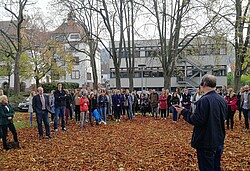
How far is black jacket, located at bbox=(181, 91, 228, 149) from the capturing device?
3.99 m

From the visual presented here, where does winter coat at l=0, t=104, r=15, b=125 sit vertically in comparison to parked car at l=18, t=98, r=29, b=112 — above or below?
above

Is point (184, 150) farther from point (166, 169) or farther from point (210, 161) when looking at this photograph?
point (210, 161)

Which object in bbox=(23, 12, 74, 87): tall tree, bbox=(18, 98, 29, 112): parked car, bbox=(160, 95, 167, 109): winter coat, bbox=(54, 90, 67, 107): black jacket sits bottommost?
bbox=(18, 98, 29, 112): parked car

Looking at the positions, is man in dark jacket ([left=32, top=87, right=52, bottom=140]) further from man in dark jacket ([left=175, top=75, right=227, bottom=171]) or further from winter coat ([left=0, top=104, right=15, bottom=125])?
man in dark jacket ([left=175, top=75, right=227, bottom=171])

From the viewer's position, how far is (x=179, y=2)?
779 inches

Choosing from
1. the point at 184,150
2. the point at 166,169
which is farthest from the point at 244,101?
the point at 166,169

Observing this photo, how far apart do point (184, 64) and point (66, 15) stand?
2564 cm

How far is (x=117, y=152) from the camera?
7852 mm

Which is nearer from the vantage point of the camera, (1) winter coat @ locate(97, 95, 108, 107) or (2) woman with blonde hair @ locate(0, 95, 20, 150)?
(2) woman with blonde hair @ locate(0, 95, 20, 150)

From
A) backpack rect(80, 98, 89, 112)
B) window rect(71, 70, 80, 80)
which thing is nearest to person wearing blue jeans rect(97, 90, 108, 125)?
backpack rect(80, 98, 89, 112)

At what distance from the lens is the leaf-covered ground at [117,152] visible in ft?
21.4

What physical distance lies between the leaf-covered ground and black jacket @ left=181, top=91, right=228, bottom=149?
2.32m

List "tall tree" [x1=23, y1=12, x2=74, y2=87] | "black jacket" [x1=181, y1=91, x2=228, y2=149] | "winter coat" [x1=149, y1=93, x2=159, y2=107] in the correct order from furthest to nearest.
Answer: "tall tree" [x1=23, y1=12, x2=74, y2=87] → "winter coat" [x1=149, y1=93, x2=159, y2=107] → "black jacket" [x1=181, y1=91, x2=228, y2=149]

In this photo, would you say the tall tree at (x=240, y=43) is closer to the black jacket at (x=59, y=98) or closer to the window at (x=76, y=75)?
the black jacket at (x=59, y=98)
